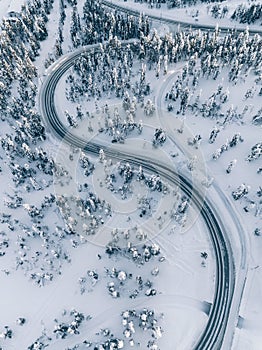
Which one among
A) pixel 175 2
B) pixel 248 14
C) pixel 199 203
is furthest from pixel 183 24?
pixel 199 203

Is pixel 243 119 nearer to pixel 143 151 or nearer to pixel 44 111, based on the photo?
pixel 143 151

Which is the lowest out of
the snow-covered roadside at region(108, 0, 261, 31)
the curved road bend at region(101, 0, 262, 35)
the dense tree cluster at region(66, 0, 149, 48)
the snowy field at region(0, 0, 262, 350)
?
the snowy field at region(0, 0, 262, 350)

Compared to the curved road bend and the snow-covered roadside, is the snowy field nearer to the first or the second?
the curved road bend

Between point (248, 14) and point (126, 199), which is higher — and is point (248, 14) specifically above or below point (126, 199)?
above

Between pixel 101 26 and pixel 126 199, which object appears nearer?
pixel 126 199

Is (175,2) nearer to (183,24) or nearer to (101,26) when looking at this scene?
(183,24)

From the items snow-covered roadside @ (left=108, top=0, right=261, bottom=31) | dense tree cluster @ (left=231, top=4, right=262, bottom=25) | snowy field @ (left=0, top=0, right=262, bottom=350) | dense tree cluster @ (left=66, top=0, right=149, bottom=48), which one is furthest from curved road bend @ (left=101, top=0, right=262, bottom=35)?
snowy field @ (left=0, top=0, right=262, bottom=350)
